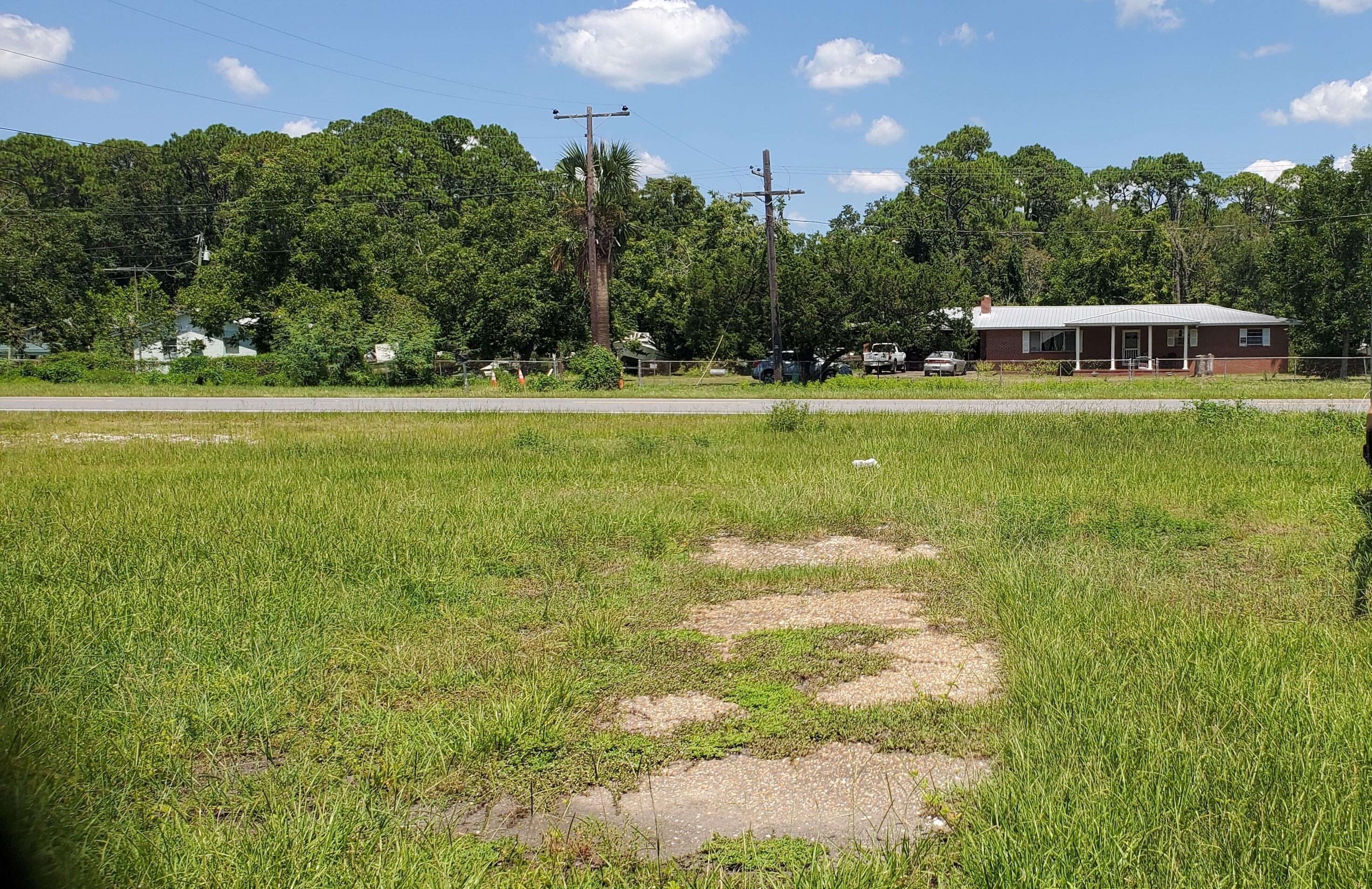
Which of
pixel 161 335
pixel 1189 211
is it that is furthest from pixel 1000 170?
pixel 161 335

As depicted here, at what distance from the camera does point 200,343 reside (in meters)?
53.9

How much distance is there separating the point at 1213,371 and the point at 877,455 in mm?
37669

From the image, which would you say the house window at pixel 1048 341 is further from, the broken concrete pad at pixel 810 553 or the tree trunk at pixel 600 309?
the broken concrete pad at pixel 810 553

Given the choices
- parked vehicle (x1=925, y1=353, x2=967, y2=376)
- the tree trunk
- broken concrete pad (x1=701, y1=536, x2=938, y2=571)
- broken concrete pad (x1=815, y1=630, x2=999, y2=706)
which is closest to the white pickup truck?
parked vehicle (x1=925, y1=353, x2=967, y2=376)

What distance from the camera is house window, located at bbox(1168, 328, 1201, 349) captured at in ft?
167

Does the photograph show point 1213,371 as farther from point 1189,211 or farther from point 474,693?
point 1189,211

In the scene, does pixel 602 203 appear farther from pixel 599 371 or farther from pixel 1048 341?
pixel 1048 341

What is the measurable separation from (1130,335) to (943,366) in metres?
13.0

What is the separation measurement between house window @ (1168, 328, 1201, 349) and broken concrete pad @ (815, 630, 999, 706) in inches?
1994

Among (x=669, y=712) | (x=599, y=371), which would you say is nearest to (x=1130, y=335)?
(x=599, y=371)

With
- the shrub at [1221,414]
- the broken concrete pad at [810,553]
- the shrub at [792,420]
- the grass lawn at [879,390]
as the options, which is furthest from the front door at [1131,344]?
the broken concrete pad at [810,553]

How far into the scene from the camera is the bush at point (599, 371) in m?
37.2

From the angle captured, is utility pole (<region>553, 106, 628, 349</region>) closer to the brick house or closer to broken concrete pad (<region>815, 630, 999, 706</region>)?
the brick house

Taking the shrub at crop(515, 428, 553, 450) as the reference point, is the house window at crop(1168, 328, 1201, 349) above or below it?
above
